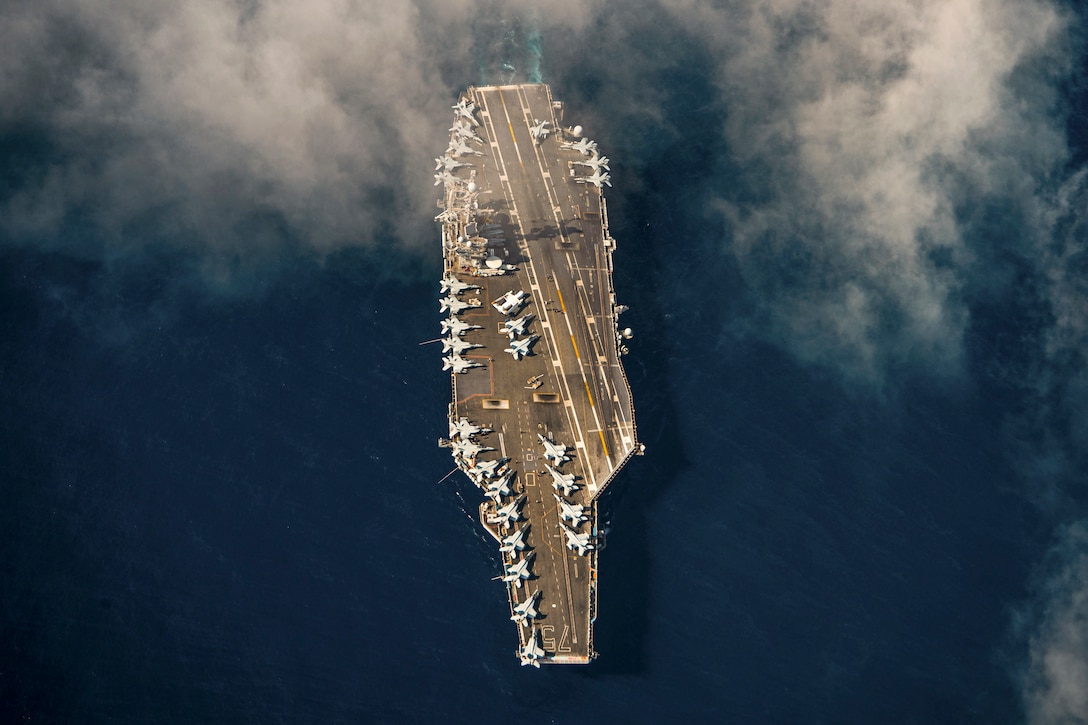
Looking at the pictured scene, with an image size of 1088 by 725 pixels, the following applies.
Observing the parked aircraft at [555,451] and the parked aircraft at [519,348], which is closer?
the parked aircraft at [555,451]

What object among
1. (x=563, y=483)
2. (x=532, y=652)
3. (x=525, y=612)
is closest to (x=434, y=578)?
(x=525, y=612)

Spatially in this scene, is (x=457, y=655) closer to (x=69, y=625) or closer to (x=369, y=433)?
(x=369, y=433)

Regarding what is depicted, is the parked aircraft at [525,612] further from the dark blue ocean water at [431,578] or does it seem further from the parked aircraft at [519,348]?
the parked aircraft at [519,348]

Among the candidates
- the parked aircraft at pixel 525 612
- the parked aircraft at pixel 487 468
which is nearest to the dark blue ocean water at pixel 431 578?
the parked aircraft at pixel 525 612

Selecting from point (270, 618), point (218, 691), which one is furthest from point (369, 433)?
point (218, 691)

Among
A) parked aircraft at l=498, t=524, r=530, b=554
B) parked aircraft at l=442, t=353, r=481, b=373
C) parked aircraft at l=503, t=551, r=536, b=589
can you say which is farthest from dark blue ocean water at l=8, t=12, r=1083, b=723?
parked aircraft at l=442, t=353, r=481, b=373
